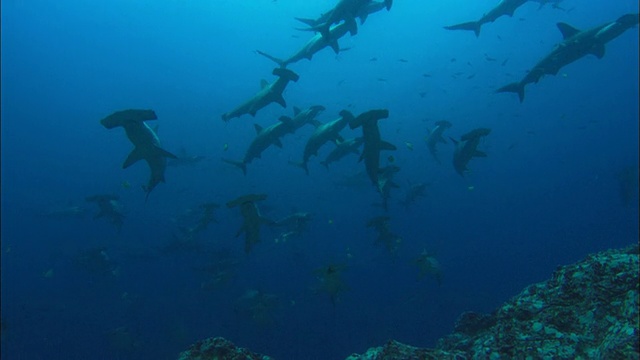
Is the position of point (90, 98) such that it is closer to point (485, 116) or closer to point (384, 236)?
point (485, 116)

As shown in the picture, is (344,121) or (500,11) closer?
(344,121)

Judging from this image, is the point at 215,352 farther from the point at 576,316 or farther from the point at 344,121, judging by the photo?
the point at 344,121

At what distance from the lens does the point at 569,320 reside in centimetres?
436

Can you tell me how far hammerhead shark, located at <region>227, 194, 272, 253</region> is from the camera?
23.0 feet

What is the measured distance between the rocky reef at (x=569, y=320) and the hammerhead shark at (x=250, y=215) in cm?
270

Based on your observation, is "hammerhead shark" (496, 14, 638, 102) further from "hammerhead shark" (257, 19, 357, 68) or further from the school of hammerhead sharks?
"hammerhead shark" (257, 19, 357, 68)

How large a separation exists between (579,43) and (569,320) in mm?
7562

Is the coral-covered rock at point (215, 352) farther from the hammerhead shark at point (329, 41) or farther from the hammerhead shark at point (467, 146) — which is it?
the hammerhead shark at point (329, 41)

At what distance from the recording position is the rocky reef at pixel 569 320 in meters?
3.94

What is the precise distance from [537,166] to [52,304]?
50.2 m

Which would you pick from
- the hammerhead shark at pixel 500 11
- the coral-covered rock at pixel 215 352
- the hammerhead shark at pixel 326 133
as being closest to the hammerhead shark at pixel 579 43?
the hammerhead shark at pixel 500 11

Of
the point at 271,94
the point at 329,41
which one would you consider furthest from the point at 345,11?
the point at 271,94

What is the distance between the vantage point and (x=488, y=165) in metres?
45.9

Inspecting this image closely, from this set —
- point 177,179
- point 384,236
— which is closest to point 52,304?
point 177,179
